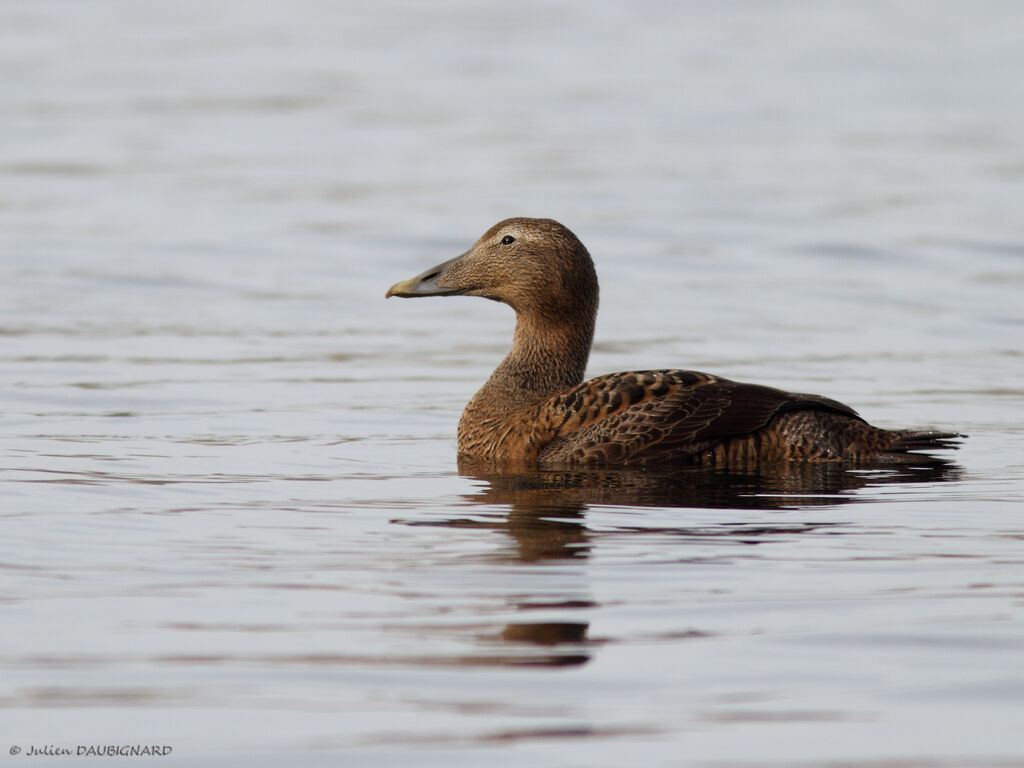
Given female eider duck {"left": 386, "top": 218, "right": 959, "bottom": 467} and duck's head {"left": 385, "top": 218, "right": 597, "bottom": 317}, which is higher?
duck's head {"left": 385, "top": 218, "right": 597, "bottom": 317}

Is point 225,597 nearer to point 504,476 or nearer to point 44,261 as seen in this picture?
point 504,476

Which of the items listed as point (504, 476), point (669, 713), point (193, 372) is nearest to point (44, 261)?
point (193, 372)

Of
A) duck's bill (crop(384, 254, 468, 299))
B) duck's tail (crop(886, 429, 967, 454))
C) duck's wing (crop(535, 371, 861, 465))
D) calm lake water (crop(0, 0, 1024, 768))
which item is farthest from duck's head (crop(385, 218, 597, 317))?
duck's tail (crop(886, 429, 967, 454))

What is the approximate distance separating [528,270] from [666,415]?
145 centimetres

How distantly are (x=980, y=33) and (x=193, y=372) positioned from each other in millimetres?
21972

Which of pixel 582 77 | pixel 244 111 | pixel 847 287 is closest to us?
pixel 847 287

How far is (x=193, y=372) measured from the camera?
11.7 meters

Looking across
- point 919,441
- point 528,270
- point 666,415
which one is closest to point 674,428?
point 666,415

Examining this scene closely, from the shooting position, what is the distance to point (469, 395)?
11.3 metres

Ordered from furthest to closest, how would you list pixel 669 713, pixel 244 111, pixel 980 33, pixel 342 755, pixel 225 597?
pixel 980 33, pixel 244 111, pixel 225 597, pixel 669 713, pixel 342 755

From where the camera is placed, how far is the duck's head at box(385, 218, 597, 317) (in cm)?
981

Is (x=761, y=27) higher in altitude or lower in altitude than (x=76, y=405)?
higher

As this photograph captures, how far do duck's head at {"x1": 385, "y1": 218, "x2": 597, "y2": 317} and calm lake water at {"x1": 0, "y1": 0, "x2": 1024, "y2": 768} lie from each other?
0.90 m

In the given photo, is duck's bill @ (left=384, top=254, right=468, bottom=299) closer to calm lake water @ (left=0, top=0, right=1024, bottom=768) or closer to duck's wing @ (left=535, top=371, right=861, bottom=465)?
calm lake water @ (left=0, top=0, right=1024, bottom=768)
